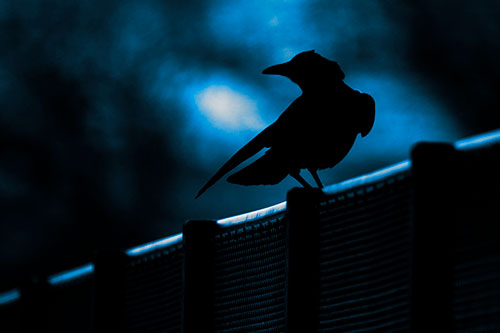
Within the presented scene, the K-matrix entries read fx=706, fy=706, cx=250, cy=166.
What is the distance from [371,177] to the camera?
7.53 ft

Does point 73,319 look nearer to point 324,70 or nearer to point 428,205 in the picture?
point 324,70

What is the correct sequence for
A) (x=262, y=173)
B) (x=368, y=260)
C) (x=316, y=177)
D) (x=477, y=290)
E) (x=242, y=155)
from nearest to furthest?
(x=477, y=290) < (x=368, y=260) < (x=242, y=155) < (x=262, y=173) < (x=316, y=177)

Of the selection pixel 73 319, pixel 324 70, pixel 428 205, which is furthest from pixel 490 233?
pixel 73 319

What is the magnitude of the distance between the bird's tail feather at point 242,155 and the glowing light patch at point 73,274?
5.46ft

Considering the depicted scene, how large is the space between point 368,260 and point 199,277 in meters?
1.15

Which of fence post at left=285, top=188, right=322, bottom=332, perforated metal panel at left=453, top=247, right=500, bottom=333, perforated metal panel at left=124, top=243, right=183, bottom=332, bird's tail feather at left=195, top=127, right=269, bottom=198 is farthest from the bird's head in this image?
perforated metal panel at left=453, top=247, right=500, bottom=333

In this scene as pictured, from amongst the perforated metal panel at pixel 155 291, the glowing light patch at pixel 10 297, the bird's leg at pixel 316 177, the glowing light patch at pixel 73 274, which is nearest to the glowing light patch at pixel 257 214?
the perforated metal panel at pixel 155 291

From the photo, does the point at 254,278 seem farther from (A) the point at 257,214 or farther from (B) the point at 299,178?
(B) the point at 299,178

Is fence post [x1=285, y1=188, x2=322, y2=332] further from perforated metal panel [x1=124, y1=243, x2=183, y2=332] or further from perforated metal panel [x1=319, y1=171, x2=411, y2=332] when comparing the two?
perforated metal panel [x1=124, y1=243, x2=183, y2=332]

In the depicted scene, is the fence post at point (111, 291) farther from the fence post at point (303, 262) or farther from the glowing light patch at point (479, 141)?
the glowing light patch at point (479, 141)

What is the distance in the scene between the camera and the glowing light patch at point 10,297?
5.43 m

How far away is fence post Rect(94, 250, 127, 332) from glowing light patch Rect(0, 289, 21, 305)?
5.05 feet

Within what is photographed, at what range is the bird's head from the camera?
3705 millimetres

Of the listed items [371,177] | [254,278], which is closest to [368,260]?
[371,177]
